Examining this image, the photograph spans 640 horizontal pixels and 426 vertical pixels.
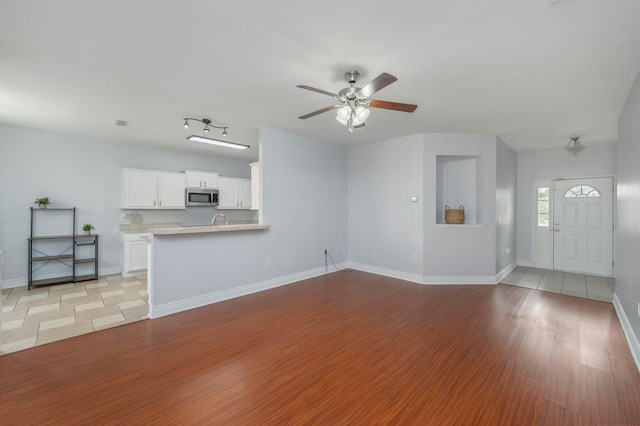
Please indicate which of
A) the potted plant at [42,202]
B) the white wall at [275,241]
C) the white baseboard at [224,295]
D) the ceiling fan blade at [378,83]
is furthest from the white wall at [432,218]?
the potted plant at [42,202]

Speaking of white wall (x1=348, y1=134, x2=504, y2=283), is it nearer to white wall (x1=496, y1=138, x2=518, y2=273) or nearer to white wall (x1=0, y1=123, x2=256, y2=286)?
white wall (x1=496, y1=138, x2=518, y2=273)

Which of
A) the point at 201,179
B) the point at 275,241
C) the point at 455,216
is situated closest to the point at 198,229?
the point at 275,241

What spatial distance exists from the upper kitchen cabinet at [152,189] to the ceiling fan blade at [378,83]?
15.9 feet

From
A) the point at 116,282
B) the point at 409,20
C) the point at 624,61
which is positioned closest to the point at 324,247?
the point at 116,282

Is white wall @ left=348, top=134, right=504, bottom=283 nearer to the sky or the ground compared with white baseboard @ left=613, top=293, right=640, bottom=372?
nearer to the sky

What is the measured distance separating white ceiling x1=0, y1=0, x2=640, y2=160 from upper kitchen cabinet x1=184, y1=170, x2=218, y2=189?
2096mm

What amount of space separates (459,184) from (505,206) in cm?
110

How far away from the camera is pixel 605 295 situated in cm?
417

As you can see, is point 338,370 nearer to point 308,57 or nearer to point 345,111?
point 345,111

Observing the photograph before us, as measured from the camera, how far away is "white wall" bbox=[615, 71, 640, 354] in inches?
101

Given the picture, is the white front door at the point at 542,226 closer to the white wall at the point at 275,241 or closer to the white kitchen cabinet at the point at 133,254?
the white wall at the point at 275,241

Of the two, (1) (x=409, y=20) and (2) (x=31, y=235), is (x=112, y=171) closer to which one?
(2) (x=31, y=235)

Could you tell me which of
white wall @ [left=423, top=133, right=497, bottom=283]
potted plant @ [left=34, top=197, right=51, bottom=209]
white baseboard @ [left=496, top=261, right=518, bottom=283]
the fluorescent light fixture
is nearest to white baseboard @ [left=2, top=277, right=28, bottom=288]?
potted plant @ [left=34, top=197, right=51, bottom=209]

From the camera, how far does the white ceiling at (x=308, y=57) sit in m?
1.81
